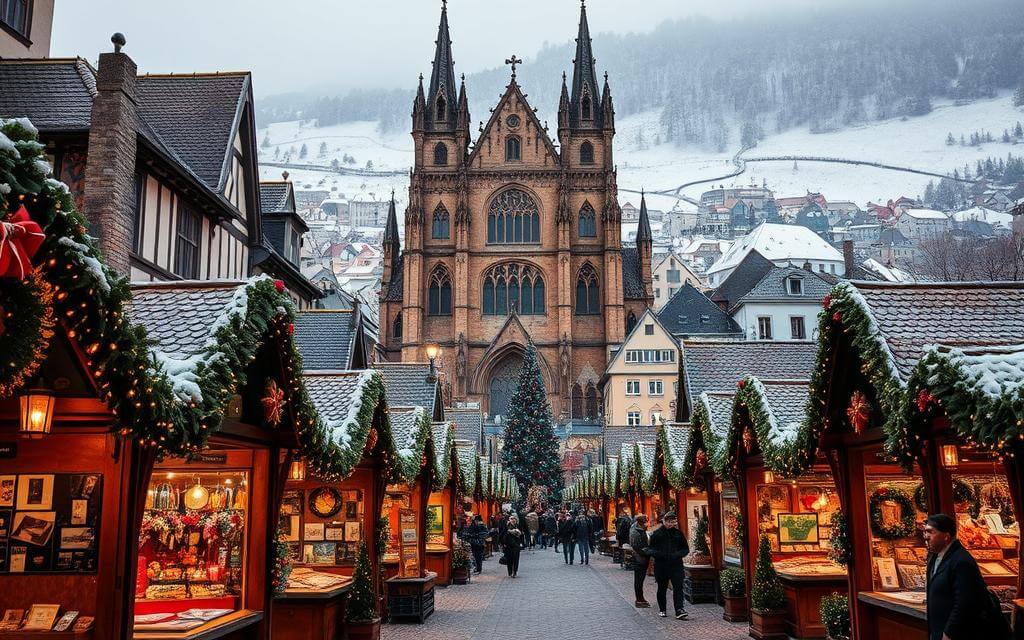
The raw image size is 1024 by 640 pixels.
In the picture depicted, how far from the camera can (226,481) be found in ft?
32.3

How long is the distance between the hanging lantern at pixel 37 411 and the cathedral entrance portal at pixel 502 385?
195ft

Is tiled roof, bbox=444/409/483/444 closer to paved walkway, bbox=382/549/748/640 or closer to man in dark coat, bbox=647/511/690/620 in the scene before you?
paved walkway, bbox=382/549/748/640

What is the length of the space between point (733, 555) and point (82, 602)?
37.6 feet

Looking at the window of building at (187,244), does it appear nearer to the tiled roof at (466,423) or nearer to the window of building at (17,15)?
the window of building at (17,15)

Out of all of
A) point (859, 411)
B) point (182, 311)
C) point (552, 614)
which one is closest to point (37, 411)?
point (182, 311)

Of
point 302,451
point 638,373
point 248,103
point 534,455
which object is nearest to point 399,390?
point 248,103

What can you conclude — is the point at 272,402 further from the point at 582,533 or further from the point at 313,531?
the point at 582,533

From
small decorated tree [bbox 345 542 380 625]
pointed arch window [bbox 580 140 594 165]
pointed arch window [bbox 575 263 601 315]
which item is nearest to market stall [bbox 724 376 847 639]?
small decorated tree [bbox 345 542 380 625]

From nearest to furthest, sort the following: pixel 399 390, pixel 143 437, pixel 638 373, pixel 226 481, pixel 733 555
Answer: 1. pixel 143 437
2. pixel 226 481
3. pixel 733 555
4. pixel 399 390
5. pixel 638 373

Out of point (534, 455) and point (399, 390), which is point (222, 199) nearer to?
point (399, 390)

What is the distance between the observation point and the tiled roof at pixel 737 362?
24.1 metres

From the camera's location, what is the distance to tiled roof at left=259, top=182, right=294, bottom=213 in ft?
94.1

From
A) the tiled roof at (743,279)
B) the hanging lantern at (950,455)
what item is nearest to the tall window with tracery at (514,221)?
the tiled roof at (743,279)

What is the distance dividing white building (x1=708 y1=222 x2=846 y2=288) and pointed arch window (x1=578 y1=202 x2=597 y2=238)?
46326 millimetres
